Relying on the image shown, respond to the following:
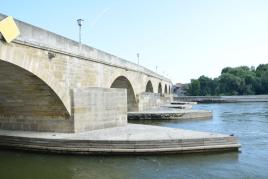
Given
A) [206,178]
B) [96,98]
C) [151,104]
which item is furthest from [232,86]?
[206,178]

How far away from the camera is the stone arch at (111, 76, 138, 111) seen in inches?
1004

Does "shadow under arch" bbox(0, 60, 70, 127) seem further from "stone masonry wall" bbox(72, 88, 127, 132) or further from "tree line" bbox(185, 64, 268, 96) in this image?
"tree line" bbox(185, 64, 268, 96)

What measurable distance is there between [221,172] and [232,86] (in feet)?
236

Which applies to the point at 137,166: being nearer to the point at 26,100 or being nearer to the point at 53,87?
the point at 53,87

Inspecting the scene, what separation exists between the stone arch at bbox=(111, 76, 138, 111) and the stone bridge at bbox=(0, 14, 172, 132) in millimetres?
7327

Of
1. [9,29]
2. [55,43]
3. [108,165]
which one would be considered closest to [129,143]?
[108,165]

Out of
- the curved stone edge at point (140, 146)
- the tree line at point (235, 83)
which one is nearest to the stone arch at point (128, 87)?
the curved stone edge at point (140, 146)

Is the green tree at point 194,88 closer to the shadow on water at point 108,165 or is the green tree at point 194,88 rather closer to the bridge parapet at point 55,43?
the bridge parapet at point 55,43

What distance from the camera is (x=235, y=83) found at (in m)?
78.2

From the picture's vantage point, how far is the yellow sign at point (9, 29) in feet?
34.3

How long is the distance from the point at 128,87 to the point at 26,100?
13773 millimetres

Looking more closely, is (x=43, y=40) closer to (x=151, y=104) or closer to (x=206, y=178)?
(x=206, y=178)

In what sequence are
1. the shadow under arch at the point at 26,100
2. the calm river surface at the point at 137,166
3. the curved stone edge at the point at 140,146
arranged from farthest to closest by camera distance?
the shadow under arch at the point at 26,100, the curved stone edge at the point at 140,146, the calm river surface at the point at 137,166

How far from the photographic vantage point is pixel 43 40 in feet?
41.8
